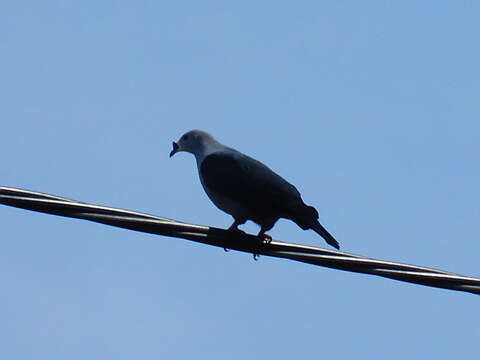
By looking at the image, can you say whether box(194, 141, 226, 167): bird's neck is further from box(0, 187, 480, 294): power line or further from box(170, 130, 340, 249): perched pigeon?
box(0, 187, 480, 294): power line

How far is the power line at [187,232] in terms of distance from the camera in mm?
4957

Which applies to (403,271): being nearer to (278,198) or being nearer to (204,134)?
(278,198)

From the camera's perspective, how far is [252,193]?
26.3ft

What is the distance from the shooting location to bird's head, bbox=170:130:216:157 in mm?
9938

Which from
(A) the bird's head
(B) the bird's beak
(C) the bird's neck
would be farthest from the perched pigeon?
(B) the bird's beak

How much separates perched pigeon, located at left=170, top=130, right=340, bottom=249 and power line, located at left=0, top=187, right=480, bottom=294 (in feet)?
6.99

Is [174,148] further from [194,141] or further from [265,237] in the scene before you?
[265,237]

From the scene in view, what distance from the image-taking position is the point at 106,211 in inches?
200

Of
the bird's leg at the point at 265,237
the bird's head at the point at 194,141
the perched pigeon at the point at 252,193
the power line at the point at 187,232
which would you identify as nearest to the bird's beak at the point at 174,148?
the bird's head at the point at 194,141

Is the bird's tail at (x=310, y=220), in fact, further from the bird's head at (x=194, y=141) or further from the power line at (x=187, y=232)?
the bird's head at (x=194, y=141)

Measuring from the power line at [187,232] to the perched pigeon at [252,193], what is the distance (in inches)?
83.9

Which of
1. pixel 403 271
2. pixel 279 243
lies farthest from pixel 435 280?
pixel 279 243

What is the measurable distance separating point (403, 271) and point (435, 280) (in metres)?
0.15

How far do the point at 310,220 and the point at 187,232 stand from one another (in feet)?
7.96
